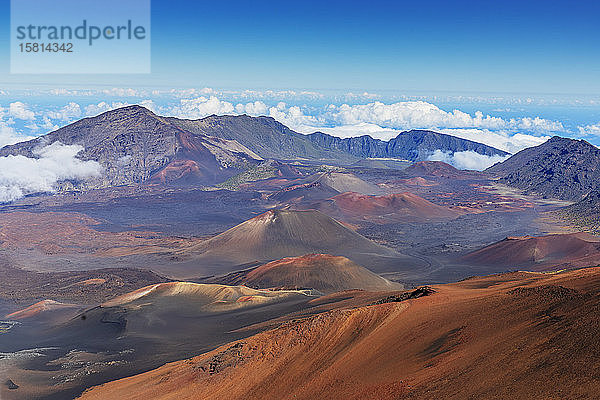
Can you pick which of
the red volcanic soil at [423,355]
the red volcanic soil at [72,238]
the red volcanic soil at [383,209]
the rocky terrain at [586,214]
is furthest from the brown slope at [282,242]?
the red volcanic soil at [423,355]

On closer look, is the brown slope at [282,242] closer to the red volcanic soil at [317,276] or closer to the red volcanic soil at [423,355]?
the red volcanic soil at [317,276]

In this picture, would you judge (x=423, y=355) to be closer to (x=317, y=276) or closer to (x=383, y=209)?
(x=317, y=276)

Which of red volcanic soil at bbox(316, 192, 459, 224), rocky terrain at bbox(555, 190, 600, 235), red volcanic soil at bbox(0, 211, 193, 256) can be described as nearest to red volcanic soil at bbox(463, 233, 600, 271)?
rocky terrain at bbox(555, 190, 600, 235)

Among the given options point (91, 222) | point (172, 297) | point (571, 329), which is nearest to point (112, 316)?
point (172, 297)

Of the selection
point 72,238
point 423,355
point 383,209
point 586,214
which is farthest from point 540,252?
point 72,238

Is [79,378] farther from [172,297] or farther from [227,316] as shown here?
[172,297]
